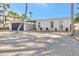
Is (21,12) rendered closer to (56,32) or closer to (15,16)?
(15,16)

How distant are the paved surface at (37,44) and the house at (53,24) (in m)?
0.15

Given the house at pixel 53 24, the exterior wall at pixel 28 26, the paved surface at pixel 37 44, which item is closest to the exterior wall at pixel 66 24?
the house at pixel 53 24

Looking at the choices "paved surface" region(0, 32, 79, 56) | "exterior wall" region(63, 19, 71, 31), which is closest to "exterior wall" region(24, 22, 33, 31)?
"paved surface" region(0, 32, 79, 56)

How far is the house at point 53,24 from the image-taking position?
414 cm

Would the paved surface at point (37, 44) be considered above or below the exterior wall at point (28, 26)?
below

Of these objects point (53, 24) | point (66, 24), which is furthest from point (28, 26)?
point (66, 24)

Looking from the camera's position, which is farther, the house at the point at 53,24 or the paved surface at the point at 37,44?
the house at the point at 53,24

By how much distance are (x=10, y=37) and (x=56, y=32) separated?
3.85ft

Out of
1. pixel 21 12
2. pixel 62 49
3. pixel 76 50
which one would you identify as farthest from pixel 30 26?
pixel 76 50

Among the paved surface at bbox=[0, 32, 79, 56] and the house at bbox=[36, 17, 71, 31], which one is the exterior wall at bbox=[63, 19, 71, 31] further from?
the paved surface at bbox=[0, 32, 79, 56]

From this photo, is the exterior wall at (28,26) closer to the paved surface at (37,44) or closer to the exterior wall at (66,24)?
the paved surface at (37,44)

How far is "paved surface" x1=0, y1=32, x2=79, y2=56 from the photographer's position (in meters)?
4.02

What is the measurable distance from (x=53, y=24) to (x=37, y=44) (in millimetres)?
658

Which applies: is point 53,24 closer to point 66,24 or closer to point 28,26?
point 66,24
